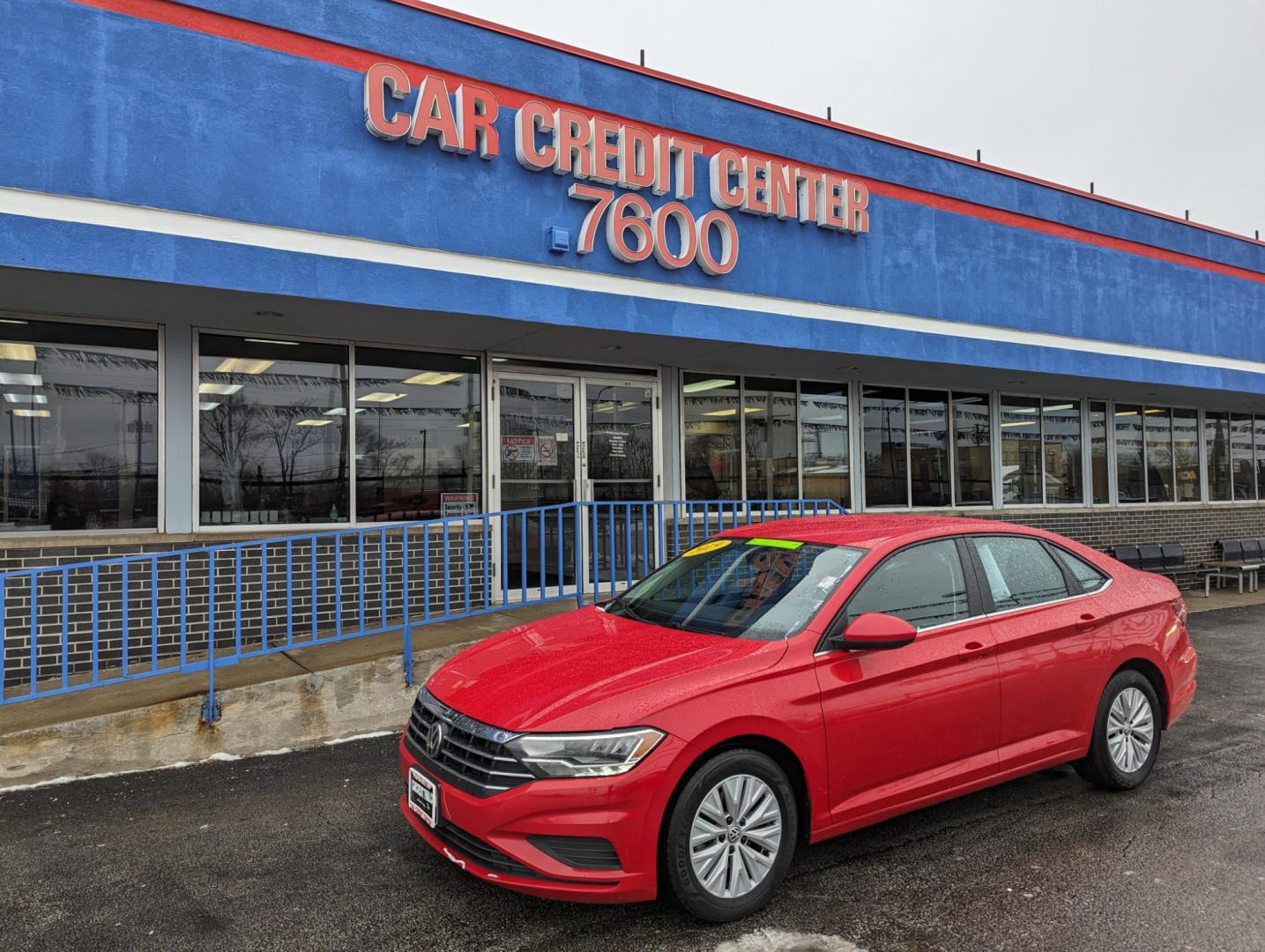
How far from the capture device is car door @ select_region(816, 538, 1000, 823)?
3645 millimetres

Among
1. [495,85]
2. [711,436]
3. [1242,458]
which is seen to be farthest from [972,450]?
[495,85]

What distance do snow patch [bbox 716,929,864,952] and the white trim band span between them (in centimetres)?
597

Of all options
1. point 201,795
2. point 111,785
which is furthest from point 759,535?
point 111,785

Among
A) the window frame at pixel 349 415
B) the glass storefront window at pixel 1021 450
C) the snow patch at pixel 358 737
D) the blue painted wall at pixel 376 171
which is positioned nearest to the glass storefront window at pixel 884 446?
the blue painted wall at pixel 376 171

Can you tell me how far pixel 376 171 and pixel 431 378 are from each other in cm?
230

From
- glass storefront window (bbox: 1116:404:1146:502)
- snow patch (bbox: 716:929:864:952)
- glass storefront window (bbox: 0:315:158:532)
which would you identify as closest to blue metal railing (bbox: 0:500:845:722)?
glass storefront window (bbox: 0:315:158:532)

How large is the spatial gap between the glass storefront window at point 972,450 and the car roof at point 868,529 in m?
8.84

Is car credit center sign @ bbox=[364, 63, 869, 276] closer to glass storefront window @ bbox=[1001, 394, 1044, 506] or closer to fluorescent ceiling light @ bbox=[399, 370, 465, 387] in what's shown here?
fluorescent ceiling light @ bbox=[399, 370, 465, 387]

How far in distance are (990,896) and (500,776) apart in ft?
6.97

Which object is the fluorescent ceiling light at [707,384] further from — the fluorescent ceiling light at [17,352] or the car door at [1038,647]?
the fluorescent ceiling light at [17,352]

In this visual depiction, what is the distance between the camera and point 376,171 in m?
7.33

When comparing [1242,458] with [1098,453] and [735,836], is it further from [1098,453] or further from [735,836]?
[735,836]

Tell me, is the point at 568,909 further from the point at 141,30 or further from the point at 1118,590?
the point at 141,30

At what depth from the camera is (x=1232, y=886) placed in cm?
367
